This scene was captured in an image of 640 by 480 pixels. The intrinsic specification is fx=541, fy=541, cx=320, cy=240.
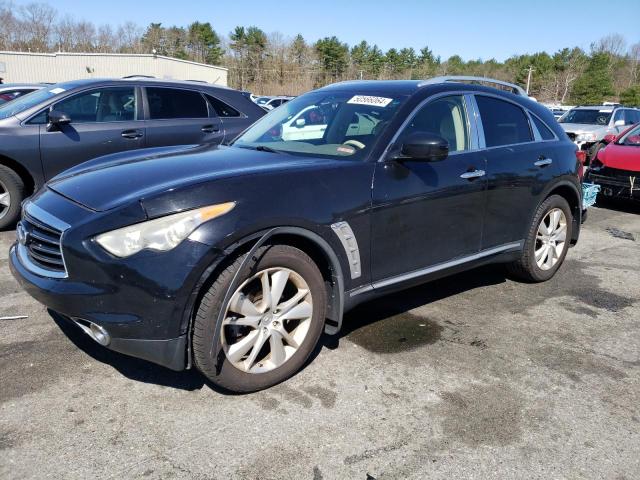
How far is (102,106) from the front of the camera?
6.34m

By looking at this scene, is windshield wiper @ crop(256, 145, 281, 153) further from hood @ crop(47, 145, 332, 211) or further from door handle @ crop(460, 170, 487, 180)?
door handle @ crop(460, 170, 487, 180)

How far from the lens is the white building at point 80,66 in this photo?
43094 millimetres

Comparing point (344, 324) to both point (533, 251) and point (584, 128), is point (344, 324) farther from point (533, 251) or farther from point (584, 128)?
point (584, 128)

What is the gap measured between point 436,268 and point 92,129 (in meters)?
4.45

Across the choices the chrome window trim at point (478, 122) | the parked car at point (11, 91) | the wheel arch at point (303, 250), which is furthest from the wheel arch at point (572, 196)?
A: the parked car at point (11, 91)

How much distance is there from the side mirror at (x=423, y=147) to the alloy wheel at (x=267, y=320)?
3.51 feet

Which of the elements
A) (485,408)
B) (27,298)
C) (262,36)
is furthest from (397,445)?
Answer: (262,36)

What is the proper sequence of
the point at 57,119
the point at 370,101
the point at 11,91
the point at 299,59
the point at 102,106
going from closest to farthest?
the point at 370,101
the point at 57,119
the point at 102,106
the point at 11,91
the point at 299,59

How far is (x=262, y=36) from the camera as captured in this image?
75.1 metres

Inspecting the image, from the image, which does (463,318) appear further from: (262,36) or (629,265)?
(262,36)

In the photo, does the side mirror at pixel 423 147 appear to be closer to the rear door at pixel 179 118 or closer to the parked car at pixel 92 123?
the parked car at pixel 92 123

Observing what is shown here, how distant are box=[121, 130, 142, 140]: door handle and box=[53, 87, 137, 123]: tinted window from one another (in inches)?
7.0

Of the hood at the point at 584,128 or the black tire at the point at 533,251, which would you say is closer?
the black tire at the point at 533,251

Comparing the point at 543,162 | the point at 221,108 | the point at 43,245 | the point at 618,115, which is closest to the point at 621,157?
the point at 543,162
